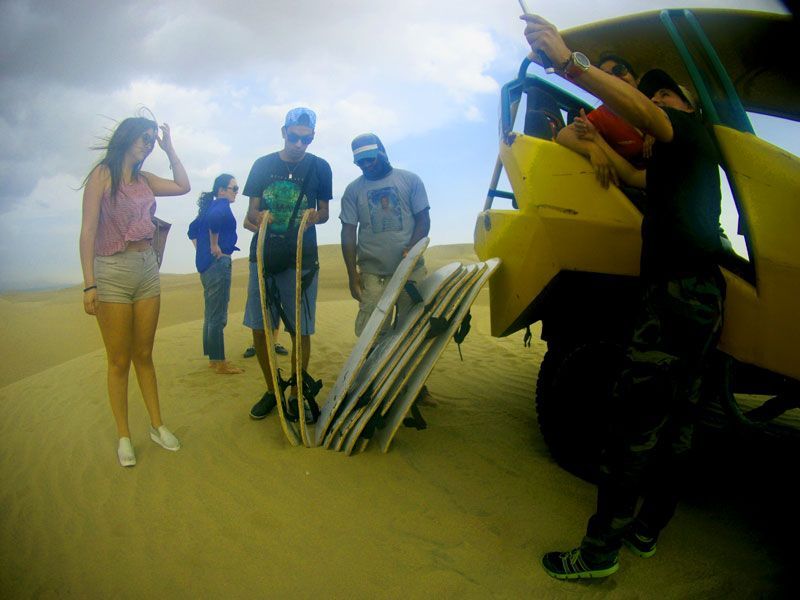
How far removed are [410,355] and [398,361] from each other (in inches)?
4.5

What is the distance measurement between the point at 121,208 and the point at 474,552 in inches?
109

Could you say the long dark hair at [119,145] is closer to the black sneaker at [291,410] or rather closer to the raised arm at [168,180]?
the raised arm at [168,180]

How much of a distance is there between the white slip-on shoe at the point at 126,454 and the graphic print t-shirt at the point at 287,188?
1.48 m

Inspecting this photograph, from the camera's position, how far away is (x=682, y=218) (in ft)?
6.31

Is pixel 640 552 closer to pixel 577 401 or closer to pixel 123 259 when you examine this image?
pixel 577 401

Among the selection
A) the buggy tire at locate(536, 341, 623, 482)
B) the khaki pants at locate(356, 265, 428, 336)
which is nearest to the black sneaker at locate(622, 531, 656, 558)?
the buggy tire at locate(536, 341, 623, 482)

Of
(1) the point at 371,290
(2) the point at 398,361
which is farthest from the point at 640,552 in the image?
(1) the point at 371,290

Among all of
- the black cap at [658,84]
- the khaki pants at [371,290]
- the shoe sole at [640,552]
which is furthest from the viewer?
the khaki pants at [371,290]

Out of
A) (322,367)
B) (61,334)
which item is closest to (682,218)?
(322,367)

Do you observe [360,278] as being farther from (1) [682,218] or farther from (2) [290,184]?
(1) [682,218]

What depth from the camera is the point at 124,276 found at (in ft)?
10.2

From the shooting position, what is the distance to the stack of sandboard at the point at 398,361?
9.93 feet

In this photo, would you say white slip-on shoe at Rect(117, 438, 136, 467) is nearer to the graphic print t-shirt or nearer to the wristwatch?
the graphic print t-shirt

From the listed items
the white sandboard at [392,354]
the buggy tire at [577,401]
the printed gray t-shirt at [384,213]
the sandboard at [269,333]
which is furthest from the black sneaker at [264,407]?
the buggy tire at [577,401]
